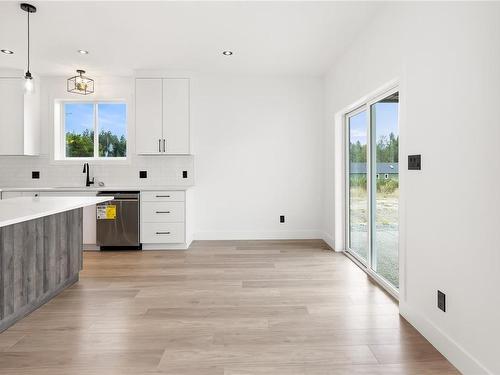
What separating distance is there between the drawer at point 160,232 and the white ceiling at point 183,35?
226 centimetres

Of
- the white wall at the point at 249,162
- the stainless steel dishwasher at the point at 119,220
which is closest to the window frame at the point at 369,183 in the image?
the white wall at the point at 249,162

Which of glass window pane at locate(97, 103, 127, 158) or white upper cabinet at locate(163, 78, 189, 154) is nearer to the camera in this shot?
white upper cabinet at locate(163, 78, 189, 154)

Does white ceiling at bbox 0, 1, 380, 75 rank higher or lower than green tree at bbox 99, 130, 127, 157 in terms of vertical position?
higher

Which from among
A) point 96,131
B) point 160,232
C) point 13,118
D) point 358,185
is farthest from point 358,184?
point 13,118

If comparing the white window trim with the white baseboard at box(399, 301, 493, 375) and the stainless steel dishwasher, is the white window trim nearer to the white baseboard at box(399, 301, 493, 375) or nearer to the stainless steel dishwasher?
the stainless steel dishwasher

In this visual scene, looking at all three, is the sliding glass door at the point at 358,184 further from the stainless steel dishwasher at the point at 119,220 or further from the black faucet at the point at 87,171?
the black faucet at the point at 87,171

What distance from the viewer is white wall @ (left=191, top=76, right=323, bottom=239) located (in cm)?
550

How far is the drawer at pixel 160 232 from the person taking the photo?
16.0 ft

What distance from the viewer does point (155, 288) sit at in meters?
3.30

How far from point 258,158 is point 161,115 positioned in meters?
1.62

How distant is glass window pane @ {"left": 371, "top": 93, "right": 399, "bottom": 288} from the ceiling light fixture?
403 cm

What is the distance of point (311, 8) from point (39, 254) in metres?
3.16

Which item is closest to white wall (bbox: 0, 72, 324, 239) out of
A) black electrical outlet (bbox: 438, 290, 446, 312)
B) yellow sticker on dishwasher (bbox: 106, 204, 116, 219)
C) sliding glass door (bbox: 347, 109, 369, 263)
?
yellow sticker on dishwasher (bbox: 106, 204, 116, 219)

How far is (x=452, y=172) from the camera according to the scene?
1.99 metres
